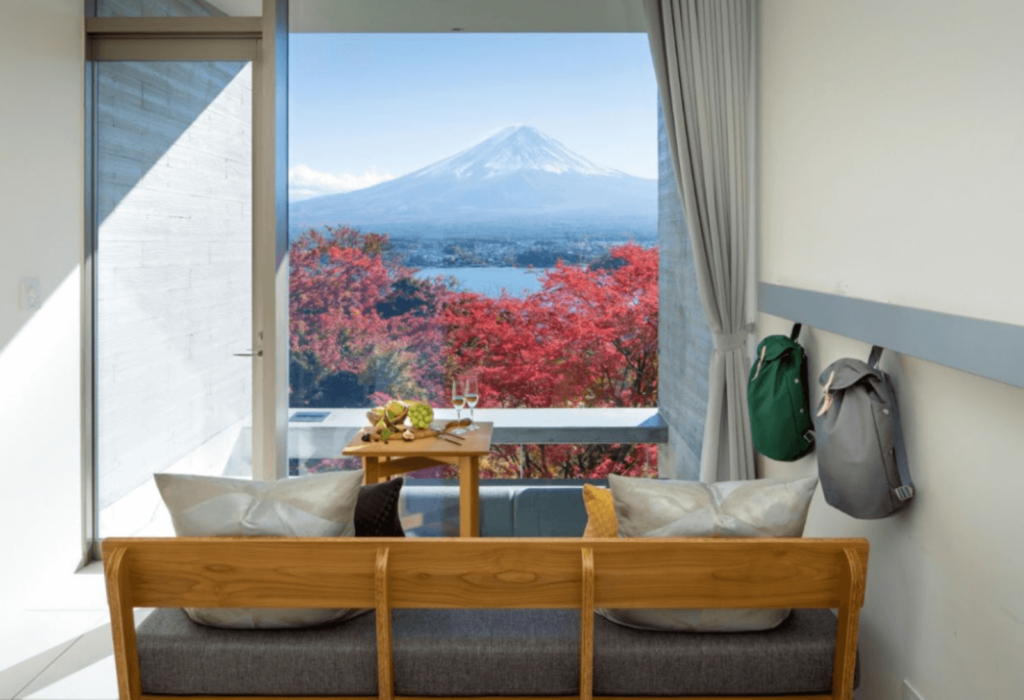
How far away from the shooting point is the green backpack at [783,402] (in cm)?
334

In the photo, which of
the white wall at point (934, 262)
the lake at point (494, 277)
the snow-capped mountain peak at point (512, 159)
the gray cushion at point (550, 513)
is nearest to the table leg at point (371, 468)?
the gray cushion at point (550, 513)

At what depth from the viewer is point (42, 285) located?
12.9ft

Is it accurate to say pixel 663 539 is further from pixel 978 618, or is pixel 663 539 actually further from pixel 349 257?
pixel 349 257

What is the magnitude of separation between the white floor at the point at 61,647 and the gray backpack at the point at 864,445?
7.32 feet

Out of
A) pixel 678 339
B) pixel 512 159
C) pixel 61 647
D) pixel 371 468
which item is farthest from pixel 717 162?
pixel 61 647

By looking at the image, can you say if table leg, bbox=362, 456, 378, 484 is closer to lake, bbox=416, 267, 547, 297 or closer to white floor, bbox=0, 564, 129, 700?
lake, bbox=416, 267, 547, 297

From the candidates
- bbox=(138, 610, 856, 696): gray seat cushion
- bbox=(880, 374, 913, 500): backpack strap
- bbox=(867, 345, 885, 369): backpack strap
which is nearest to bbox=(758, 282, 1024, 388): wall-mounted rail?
bbox=(867, 345, 885, 369): backpack strap

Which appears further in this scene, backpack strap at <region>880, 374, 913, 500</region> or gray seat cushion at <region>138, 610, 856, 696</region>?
backpack strap at <region>880, 374, 913, 500</region>

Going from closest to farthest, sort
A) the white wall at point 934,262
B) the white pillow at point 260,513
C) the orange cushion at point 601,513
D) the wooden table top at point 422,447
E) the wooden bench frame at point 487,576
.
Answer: the white wall at point 934,262 → the wooden bench frame at point 487,576 → the white pillow at point 260,513 → the orange cushion at point 601,513 → the wooden table top at point 422,447

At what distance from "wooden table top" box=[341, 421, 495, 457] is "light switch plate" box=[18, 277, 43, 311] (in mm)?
1280

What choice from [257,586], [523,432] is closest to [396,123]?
[523,432]

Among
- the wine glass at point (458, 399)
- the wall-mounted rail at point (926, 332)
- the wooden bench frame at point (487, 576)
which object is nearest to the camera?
the wall-mounted rail at point (926, 332)

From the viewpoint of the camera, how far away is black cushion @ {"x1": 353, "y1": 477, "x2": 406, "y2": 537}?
8.39 ft

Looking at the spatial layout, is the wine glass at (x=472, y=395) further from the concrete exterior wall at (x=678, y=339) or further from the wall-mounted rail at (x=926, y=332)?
the wall-mounted rail at (x=926, y=332)
